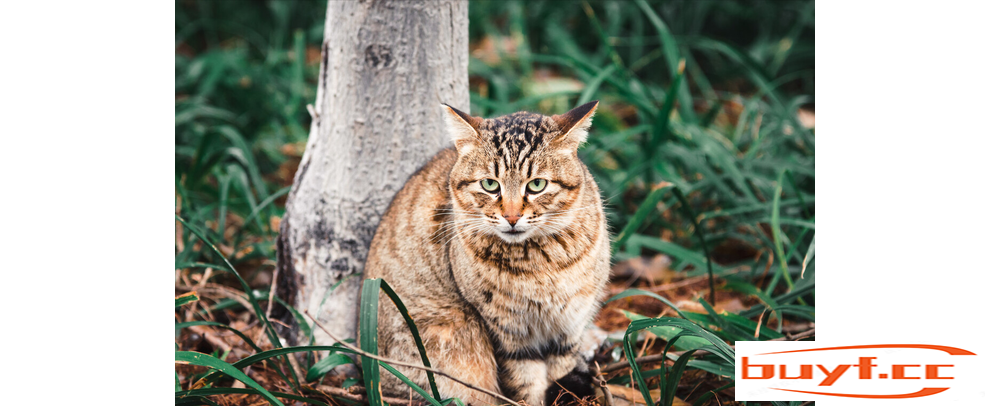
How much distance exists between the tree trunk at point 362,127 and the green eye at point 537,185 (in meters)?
0.57

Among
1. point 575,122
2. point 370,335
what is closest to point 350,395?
point 370,335

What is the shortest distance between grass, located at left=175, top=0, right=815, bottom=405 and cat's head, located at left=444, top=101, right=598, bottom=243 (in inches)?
13.4

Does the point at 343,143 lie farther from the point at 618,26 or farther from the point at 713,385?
the point at 618,26

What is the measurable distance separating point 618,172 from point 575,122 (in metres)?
1.83

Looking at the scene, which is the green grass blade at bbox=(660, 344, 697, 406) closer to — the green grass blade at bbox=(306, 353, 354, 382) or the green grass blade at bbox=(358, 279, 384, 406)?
the green grass blade at bbox=(358, 279, 384, 406)

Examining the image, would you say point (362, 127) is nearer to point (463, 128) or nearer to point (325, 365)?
point (463, 128)

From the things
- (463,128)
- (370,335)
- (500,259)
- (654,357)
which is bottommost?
(654,357)

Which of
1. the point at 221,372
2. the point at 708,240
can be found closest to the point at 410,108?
the point at 221,372

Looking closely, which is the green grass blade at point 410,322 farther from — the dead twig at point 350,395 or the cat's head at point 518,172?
the cat's head at point 518,172

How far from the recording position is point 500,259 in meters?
1.73

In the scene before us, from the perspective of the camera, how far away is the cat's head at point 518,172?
161 centimetres

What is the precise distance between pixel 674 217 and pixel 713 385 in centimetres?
132
